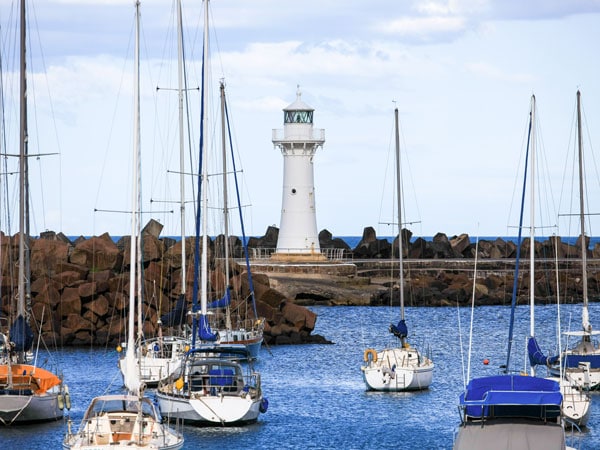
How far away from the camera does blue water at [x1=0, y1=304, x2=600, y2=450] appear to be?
2828 centimetres

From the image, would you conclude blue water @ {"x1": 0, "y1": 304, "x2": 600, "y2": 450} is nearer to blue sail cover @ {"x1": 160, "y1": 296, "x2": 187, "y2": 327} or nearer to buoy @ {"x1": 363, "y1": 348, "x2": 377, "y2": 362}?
buoy @ {"x1": 363, "y1": 348, "x2": 377, "y2": 362}

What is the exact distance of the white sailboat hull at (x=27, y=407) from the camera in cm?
2755

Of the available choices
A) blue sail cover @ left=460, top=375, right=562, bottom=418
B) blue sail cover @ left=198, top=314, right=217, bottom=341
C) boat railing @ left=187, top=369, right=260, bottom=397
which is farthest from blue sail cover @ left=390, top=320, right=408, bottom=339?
blue sail cover @ left=460, top=375, right=562, bottom=418

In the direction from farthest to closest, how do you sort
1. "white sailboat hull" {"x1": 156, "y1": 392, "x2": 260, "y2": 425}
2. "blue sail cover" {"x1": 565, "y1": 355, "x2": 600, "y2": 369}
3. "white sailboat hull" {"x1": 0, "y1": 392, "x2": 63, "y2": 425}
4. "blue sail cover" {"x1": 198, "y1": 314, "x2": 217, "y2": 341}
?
"blue sail cover" {"x1": 565, "y1": 355, "x2": 600, "y2": 369}
"blue sail cover" {"x1": 198, "y1": 314, "x2": 217, "y2": 341}
"white sailboat hull" {"x1": 156, "y1": 392, "x2": 260, "y2": 425}
"white sailboat hull" {"x1": 0, "y1": 392, "x2": 63, "y2": 425}

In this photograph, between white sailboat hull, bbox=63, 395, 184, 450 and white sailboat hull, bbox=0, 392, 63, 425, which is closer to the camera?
white sailboat hull, bbox=63, 395, 184, 450

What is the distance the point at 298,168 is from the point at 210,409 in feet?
133

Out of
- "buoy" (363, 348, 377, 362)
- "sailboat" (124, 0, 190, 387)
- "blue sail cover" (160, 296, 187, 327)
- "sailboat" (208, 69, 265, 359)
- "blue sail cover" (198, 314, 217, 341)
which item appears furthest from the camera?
"sailboat" (208, 69, 265, 359)

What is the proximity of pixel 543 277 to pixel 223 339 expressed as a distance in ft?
137

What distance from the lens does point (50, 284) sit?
160ft

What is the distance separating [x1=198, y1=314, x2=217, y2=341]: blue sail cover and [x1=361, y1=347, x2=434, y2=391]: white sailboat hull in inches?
194

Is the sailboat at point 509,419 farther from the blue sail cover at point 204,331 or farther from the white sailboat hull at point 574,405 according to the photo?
the blue sail cover at point 204,331

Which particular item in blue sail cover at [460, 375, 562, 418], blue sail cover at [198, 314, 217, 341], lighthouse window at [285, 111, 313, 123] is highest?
lighthouse window at [285, 111, 313, 123]

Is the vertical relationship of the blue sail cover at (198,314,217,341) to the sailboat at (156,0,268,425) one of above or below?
above

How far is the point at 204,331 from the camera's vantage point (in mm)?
32469
